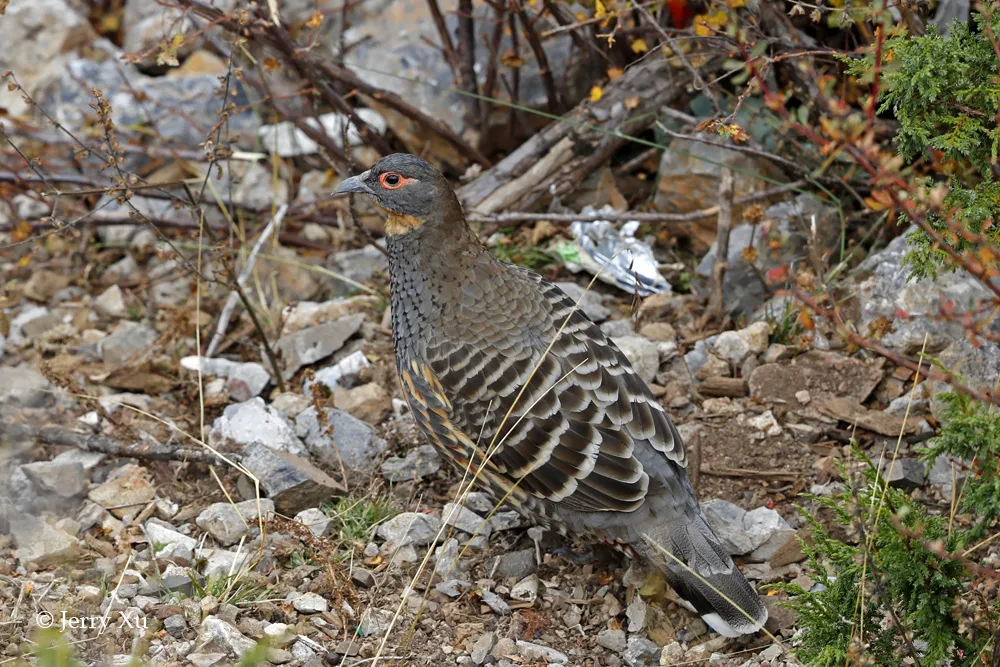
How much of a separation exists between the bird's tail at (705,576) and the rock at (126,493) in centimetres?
206

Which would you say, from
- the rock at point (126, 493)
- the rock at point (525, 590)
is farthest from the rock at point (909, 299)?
the rock at point (126, 493)

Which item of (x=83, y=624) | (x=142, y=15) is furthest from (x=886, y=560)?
(x=142, y=15)

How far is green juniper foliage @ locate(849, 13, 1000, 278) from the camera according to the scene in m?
3.28

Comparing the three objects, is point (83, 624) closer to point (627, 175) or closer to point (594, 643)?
point (594, 643)

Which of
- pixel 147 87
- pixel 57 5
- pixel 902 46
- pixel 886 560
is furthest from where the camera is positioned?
pixel 57 5

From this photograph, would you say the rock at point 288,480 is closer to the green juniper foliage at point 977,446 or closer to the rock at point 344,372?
the rock at point 344,372

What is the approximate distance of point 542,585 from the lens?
413 centimetres

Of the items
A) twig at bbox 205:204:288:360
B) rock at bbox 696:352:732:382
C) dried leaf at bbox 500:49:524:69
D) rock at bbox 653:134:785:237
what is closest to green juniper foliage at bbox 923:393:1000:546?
rock at bbox 696:352:732:382

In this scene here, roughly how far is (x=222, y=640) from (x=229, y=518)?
78cm

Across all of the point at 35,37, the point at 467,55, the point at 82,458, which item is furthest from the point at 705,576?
the point at 35,37

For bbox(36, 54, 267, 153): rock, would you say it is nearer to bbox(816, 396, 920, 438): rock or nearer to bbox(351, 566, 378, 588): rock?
bbox(351, 566, 378, 588): rock

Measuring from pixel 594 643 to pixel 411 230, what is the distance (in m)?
1.75

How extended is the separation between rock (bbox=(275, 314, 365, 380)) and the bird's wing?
1.34m

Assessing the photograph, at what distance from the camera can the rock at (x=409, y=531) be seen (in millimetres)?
4195
